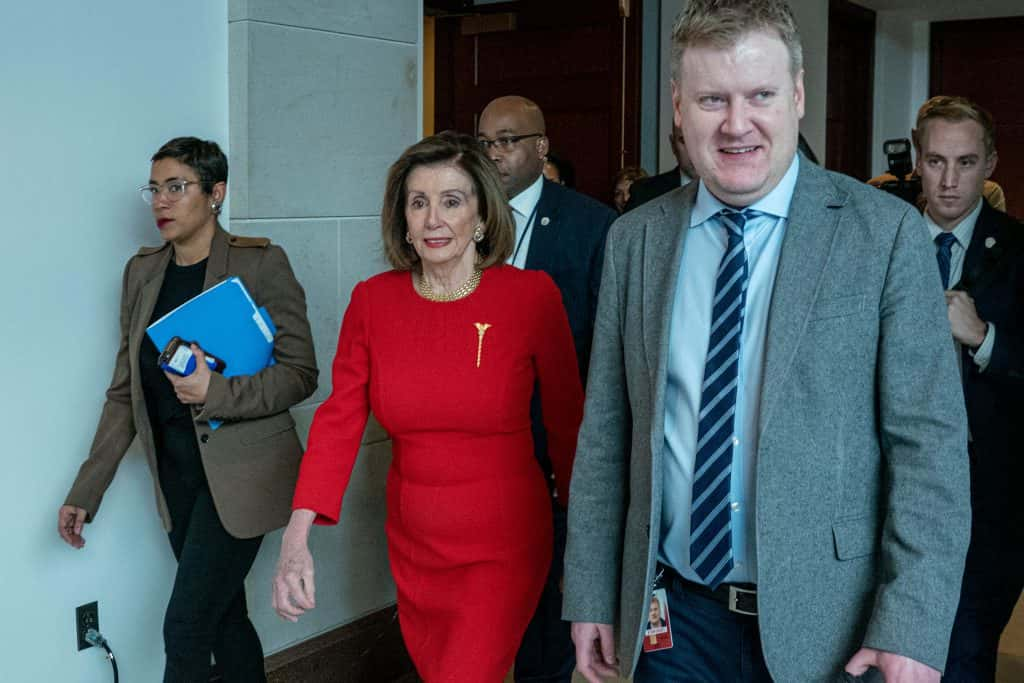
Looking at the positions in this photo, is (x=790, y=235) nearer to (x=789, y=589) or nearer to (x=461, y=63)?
(x=789, y=589)

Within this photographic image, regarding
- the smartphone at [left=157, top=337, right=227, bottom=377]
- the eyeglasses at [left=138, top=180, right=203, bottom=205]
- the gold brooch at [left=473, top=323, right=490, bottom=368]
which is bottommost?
the smartphone at [left=157, top=337, right=227, bottom=377]

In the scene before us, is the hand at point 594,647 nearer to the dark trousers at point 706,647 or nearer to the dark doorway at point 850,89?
the dark trousers at point 706,647

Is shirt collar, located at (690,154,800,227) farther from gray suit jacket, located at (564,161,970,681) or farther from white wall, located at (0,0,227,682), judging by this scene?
white wall, located at (0,0,227,682)

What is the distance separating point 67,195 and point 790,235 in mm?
2137

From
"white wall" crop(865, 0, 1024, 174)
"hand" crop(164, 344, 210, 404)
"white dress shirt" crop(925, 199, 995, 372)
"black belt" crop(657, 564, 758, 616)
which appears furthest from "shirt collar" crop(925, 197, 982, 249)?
"white wall" crop(865, 0, 1024, 174)

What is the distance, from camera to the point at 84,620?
3326 mm

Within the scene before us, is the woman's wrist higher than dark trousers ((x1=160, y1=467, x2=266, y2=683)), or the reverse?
the woman's wrist

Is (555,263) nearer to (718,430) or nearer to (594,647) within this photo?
(594,647)

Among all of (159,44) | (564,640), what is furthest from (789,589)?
(159,44)

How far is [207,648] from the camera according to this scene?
3133 mm

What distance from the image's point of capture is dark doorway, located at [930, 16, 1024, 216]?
348 inches

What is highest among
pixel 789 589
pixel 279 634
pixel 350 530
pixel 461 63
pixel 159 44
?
pixel 461 63

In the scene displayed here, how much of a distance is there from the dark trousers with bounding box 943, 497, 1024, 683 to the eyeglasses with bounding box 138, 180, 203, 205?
2.20m

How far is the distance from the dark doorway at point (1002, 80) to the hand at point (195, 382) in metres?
7.29
